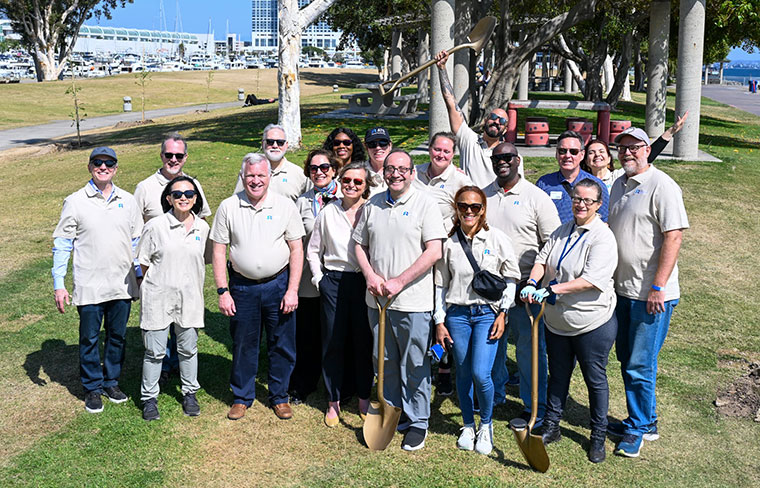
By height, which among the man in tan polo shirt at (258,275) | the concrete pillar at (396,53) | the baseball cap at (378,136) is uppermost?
the concrete pillar at (396,53)

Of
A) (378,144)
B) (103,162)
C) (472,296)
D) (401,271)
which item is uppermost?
(378,144)

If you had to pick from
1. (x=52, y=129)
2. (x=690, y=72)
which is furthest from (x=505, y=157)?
(x=52, y=129)

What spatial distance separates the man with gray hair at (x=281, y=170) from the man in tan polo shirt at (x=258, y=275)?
2.50 feet

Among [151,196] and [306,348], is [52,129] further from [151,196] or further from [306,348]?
[306,348]

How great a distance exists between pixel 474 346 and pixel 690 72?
13.7 metres

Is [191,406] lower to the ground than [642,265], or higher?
lower

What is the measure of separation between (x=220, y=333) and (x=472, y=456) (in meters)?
3.47

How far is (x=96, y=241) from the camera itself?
594 cm

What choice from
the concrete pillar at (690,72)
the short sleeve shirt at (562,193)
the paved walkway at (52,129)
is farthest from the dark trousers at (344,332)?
the paved walkway at (52,129)

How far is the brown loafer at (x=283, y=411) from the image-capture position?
595 centimetres

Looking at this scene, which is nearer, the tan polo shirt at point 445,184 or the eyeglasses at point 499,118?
the tan polo shirt at point 445,184

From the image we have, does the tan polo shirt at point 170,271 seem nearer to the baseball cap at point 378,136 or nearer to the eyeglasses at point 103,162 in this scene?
the eyeglasses at point 103,162

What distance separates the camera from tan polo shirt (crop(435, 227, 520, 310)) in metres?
5.21

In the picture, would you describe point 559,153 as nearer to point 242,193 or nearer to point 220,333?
point 242,193
